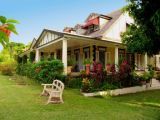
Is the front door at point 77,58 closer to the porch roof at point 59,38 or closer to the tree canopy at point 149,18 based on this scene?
the porch roof at point 59,38

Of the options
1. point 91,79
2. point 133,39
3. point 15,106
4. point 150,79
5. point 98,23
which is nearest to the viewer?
point 15,106

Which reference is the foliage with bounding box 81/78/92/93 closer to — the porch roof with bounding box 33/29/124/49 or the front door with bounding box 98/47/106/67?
the porch roof with bounding box 33/29/124/49

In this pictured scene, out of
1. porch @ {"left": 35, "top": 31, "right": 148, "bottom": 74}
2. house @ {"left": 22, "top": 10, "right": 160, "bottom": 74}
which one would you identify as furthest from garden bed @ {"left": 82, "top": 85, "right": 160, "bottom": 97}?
porch @ {"left": 35, "top": 31, "right": 148, "bottom": 74}

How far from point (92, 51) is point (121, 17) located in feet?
16.3

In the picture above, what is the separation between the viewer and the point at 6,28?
2592 mm

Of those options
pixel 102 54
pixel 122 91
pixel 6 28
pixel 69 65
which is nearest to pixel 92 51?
pixel 102 54

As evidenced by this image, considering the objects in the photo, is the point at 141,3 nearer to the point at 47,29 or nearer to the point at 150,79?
the point at 150,79

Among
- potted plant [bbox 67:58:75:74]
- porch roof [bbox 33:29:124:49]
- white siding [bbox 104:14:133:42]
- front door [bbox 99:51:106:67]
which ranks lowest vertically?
potted plant [bbox 67:58:75:74]

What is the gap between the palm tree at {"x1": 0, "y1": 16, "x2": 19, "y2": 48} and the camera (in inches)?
101

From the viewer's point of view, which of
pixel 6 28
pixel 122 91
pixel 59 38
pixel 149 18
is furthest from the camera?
pixel 59 38

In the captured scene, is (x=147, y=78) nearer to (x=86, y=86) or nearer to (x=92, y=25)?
(x=86, y=86)

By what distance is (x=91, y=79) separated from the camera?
694 inches

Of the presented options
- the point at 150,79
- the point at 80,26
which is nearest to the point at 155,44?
the point at 150,79

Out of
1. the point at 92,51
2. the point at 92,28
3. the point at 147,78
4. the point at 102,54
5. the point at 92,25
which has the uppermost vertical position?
the point at 92,25
